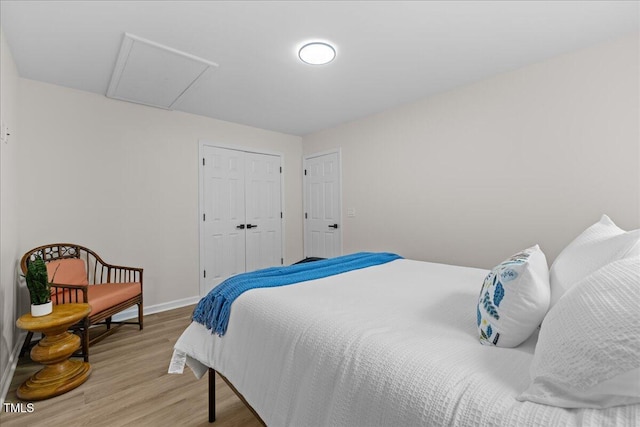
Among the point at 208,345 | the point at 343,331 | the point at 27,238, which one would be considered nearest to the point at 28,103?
the point at 27,238

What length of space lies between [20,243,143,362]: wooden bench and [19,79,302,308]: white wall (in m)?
0.13

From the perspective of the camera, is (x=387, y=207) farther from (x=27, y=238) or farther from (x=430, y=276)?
(x=27, y=238)

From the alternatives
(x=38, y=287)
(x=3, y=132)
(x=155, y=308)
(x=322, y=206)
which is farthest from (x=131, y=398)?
(x=322, y=206)

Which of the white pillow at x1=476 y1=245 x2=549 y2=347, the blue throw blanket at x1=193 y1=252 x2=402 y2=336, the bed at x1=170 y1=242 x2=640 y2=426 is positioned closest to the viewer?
Answer: the bed at x1=170 y1=242 x2=640 y2=426

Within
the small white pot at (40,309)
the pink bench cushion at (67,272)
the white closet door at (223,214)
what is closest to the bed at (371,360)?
the small white pot at (40,309)

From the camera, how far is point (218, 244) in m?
4.02

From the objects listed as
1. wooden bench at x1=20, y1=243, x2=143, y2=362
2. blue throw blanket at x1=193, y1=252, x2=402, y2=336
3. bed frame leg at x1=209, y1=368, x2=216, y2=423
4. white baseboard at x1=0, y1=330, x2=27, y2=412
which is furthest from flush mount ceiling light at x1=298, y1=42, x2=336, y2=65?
white baseboard at x1=0, y1=330, x2=27, y2=412

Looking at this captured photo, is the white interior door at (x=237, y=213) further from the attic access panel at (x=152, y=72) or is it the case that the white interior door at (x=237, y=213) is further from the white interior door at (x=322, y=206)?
the attic access panel at (x=152, y=72)

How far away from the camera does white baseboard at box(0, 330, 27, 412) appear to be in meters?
1.85

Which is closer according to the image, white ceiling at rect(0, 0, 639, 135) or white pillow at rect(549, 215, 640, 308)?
white pillow at rect(549, 215, 640, 308)

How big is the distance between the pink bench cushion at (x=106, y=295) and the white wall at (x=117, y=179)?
58 cm

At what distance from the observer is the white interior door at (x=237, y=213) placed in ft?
12.8

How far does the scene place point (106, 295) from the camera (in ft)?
8.23

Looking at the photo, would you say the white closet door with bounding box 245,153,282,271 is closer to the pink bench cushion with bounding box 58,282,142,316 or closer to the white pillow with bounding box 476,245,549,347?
the pink bench cushion with bounding box 58,282,142,316
